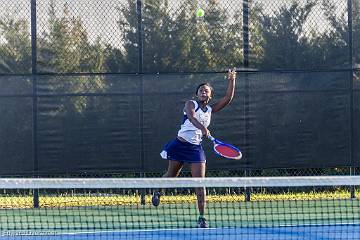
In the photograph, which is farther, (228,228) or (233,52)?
(233,52)

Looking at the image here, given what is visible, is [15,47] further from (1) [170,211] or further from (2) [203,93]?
(2) [203,93]

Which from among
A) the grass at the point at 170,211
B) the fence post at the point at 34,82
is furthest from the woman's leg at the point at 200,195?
the fence post at the point at 34,82

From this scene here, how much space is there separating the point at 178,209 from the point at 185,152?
5.15 ft

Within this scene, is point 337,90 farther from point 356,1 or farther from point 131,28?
point 131,28

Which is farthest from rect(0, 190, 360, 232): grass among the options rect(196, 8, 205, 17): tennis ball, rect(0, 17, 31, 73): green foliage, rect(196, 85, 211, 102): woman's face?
rect(196, 8, 205, 17): tennis ball

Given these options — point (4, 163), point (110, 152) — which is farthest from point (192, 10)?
point (4, 163)

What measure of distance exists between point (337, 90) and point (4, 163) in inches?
151

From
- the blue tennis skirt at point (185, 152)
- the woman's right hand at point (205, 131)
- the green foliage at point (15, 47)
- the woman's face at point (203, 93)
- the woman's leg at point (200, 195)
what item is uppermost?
the green foliage at point (15, 47)

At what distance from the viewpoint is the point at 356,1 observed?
976 cm

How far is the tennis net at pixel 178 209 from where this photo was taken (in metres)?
5.43

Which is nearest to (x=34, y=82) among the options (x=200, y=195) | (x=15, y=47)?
(x=15, y=47)

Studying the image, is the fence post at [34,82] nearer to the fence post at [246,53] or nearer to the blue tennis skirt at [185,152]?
the blue tennis skirt at [185,152]

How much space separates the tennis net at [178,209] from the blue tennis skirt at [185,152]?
A: 43 centimetres

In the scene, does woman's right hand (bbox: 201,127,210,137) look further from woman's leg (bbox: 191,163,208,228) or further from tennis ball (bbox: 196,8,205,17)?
tennis ball (bbox: 196,8,205,17)
